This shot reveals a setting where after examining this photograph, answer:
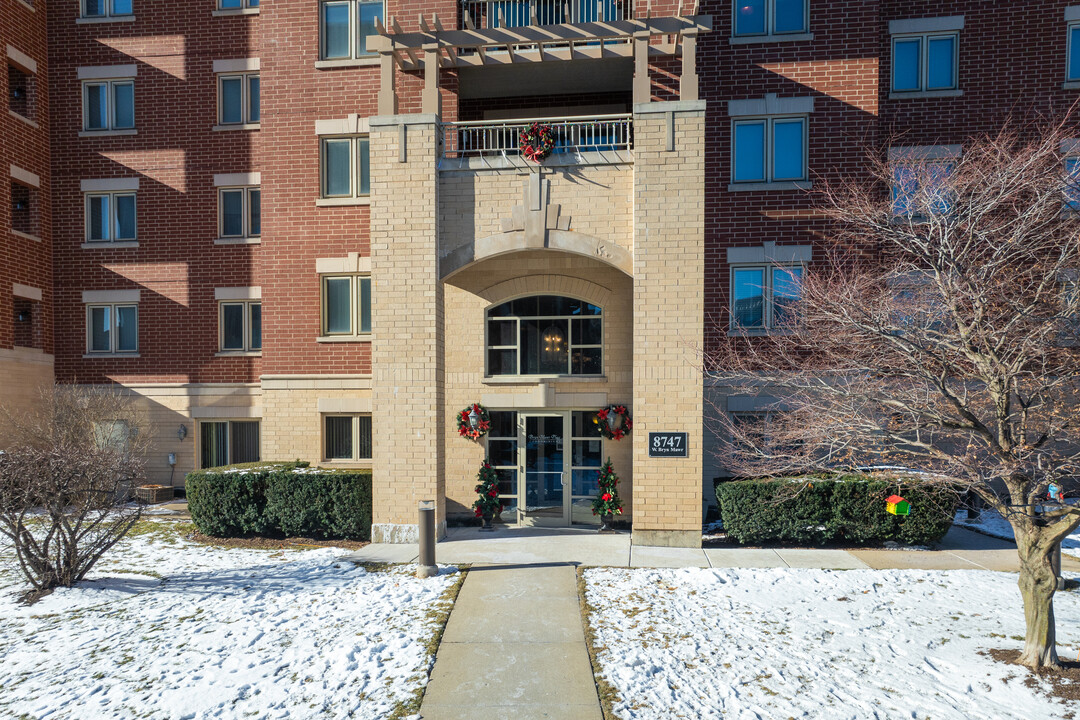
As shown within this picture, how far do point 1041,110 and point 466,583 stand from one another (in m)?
15.3

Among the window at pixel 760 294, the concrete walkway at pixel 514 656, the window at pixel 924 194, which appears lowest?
the concrete walkway at pixel 514 656

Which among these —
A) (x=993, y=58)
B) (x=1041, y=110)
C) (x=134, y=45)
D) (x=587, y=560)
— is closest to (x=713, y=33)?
(x=993, y=58)

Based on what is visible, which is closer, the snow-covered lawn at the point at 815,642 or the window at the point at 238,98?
the snow-covered lawn at the point at 815,642

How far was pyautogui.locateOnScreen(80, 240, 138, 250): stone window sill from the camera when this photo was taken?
16.0 m

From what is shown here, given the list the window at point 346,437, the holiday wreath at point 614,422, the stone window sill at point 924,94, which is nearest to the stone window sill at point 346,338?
the window at point 346,437

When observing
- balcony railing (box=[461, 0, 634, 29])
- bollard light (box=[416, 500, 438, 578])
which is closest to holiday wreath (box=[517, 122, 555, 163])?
balcony railing (box=[461, 0, 634, 29])

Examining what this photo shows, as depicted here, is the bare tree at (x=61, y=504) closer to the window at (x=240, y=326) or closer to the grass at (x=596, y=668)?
the window at (x=240, y=326)

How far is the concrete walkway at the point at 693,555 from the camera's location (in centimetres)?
930

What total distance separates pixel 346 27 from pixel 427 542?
38.8 ft

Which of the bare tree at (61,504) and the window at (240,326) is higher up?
the window at (240,326)

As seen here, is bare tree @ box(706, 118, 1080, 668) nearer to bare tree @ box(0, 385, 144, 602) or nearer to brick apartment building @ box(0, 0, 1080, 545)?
brick apartment building @ box(0, 0, 1080, 545)

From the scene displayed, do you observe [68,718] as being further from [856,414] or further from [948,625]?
[948,625]

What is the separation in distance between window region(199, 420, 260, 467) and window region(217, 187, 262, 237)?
4.92m

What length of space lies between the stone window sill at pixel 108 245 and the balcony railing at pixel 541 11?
412 inches
